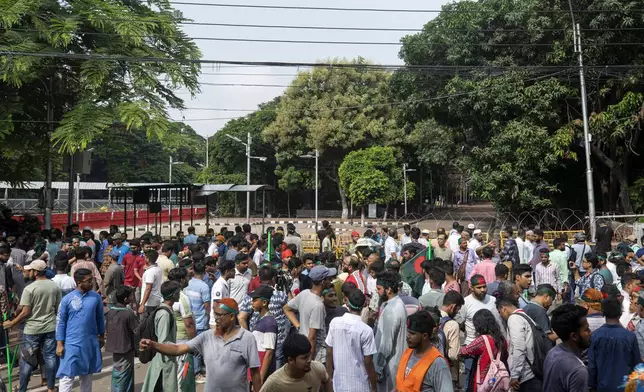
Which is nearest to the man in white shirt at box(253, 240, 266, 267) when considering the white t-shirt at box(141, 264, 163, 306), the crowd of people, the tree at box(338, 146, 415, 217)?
the crowd of people

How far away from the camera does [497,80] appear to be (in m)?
29.7

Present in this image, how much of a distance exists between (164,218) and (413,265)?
37.7m

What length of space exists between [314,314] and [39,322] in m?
3.55

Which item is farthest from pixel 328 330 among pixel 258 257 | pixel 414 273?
pixel 258 257

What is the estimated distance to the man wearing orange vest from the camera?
4480mm

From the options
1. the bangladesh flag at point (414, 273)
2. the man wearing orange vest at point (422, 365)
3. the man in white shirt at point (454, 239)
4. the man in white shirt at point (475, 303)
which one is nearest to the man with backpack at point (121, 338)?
the man wearing orange vest at point (422, 365)

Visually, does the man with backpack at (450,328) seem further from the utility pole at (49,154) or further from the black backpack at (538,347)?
the utility pole at (49,154)

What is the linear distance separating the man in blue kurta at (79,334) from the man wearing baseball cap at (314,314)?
2178 millimetres

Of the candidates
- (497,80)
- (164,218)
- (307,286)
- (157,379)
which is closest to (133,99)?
(307,286)

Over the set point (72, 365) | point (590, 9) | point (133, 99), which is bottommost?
point (72, 365)

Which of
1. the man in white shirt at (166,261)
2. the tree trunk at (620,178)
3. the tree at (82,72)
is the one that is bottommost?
the man in white shirt at (166,261)

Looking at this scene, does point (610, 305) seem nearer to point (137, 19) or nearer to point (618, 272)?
A: point (618, 272)

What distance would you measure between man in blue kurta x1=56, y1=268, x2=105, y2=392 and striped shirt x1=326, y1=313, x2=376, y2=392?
9.71 ft

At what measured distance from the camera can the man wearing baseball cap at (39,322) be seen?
780cm
